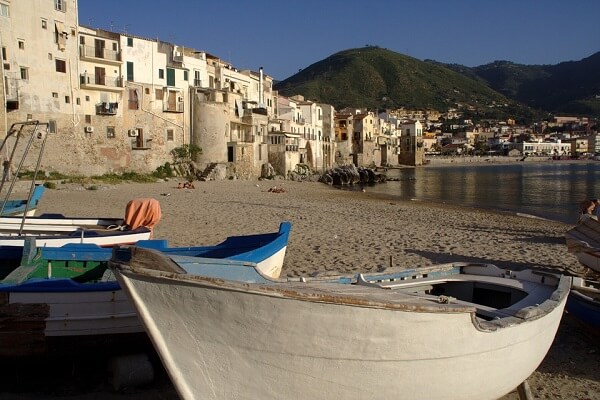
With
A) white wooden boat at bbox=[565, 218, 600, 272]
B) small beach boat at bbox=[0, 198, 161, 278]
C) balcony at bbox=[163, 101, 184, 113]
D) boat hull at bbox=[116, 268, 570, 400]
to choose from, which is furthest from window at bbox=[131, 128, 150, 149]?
boat hull at bbox=[116, 268, 570, 400]

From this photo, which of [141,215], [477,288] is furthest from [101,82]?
[477,288]

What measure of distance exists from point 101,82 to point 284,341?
3978 centimetres

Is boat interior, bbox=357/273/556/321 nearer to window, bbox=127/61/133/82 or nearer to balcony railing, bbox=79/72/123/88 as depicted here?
balcony railing, bbox=79/72/123/88

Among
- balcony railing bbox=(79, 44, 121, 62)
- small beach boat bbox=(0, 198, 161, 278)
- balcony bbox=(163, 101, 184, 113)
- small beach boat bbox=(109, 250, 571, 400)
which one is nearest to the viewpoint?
small beach boat bbox=(109, 250, 571, 400)

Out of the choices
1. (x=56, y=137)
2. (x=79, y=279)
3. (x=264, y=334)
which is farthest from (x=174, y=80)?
(x=264, y=334)

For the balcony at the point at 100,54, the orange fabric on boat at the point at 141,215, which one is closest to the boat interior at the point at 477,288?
the orange fabric on boat at the point at 141,215

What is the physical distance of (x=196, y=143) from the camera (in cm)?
4638

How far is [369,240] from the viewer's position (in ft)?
52.9

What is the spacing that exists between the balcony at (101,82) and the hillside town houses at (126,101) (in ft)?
0.27

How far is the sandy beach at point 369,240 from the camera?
21.3ft

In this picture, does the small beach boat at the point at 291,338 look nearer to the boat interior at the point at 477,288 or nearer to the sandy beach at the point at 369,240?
the sandy beach at the point at 369,240

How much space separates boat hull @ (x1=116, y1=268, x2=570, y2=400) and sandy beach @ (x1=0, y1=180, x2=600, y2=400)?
1852 millimetres

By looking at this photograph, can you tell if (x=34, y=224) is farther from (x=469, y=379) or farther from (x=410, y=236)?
(x=410, y=236)

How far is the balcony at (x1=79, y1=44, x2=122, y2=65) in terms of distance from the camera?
3881cm
